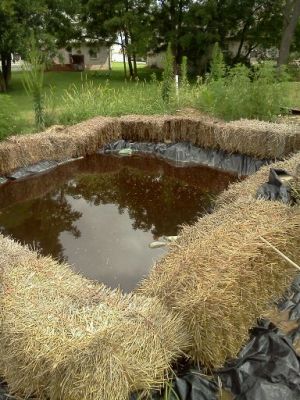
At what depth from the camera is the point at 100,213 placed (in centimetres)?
526

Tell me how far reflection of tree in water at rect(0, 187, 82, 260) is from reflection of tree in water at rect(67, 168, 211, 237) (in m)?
0.50

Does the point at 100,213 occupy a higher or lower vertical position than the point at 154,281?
lower

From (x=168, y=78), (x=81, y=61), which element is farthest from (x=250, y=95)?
(x=81, y=61)

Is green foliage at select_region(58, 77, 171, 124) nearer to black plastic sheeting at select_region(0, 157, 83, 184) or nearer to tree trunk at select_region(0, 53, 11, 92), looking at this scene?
black plastic sheeting at select_region(0, 157, 83, 184)

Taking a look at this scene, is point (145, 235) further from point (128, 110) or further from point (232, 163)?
point (128, 110)

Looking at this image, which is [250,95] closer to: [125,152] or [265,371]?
[125,152]

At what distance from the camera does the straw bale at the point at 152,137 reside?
6.26 m

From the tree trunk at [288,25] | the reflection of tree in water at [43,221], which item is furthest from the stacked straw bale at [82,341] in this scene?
the tree trunk at [288,25]

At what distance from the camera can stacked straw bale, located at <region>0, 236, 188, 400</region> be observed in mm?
1817

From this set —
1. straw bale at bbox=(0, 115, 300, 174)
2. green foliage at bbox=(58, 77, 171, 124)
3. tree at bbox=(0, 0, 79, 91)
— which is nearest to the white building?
tree at bbox=(0, 0, 79, 91)

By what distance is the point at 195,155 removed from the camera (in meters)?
7.26

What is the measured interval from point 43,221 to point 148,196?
5.15 ft

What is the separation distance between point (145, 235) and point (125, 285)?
1077mm

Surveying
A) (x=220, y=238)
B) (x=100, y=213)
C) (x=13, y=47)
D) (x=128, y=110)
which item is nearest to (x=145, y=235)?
(x=100, y=213)
